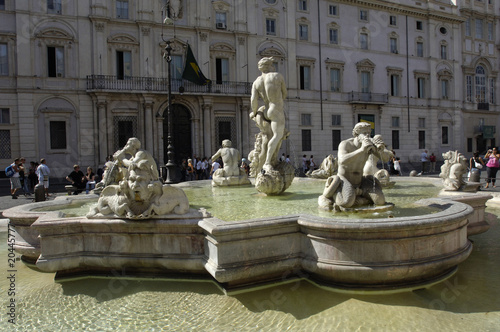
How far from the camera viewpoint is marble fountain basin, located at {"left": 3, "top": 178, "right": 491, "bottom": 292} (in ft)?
12.5

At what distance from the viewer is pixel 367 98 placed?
31.4 metres

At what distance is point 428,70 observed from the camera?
34.4m

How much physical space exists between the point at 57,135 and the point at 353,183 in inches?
861

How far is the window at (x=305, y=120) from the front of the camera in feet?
95.6

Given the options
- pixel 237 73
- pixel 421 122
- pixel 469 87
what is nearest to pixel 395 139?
pixel 421 122

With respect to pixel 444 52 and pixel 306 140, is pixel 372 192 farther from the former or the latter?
pixel 444 52

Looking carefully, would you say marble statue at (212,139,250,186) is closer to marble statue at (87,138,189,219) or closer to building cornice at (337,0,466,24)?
marble statue at (87,138,189,219)

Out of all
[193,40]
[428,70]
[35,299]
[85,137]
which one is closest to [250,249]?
[35,299]

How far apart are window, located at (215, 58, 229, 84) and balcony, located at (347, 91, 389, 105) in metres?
10.4

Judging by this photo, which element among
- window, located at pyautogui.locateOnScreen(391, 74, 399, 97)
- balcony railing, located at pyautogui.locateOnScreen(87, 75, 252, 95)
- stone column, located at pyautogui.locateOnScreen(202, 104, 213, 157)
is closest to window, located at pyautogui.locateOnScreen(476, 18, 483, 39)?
window, located at pyautogui.locateOnScreen(391, 74, 399, 97)

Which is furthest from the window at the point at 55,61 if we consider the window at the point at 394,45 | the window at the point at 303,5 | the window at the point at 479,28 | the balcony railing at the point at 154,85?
the window at the point at 479,28

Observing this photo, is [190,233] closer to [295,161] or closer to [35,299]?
[35,299]

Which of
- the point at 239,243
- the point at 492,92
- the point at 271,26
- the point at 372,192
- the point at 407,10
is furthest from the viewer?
the point at 492,92

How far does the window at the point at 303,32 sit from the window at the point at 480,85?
1898cm
